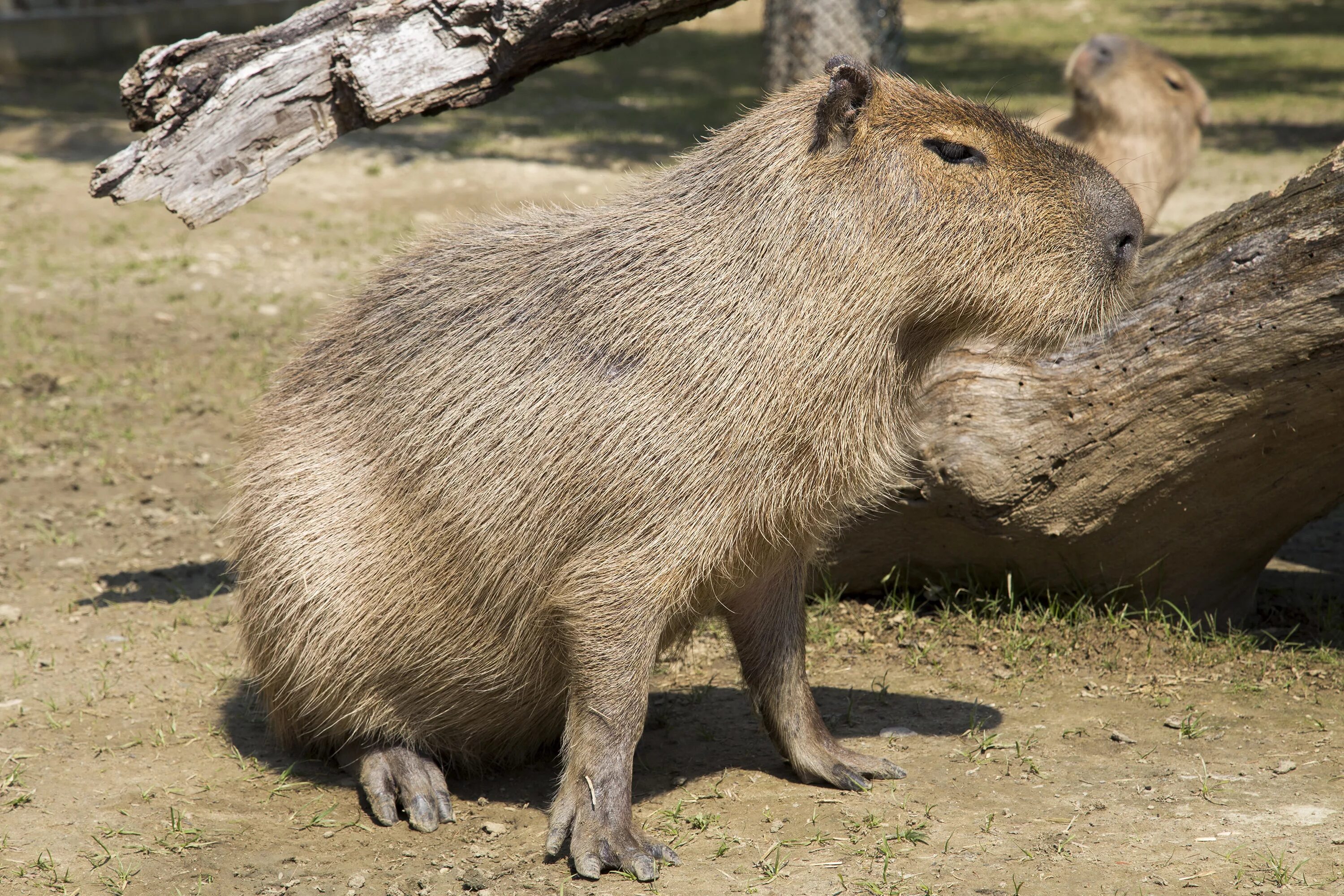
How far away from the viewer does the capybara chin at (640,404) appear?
2.69 meters

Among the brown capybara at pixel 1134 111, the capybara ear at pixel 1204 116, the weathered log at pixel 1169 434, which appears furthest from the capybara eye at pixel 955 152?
the capybara ear at pixel 1204 116

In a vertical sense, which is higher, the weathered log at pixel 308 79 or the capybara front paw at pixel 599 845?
the weathered log at pixel 308 79

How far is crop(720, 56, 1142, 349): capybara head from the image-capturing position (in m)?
2.67

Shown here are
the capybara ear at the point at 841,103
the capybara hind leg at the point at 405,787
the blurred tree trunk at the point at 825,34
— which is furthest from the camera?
the blurred tree trunk at the point at 825,34

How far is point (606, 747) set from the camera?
9.12 feet

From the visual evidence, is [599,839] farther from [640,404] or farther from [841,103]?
[841,103]

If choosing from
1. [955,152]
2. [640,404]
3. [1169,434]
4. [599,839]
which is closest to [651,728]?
[599,839]

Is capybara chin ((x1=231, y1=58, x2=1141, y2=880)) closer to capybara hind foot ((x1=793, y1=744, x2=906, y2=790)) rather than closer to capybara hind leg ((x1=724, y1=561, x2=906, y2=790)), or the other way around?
capybara hind leg ((x1=724, y1=561, x2=906, y2=790))

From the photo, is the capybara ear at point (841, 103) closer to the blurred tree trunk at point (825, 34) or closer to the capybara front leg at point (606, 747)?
the capybara front leg at point (606, 747)

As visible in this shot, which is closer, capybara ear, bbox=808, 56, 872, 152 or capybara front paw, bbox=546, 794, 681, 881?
capybara ear, bbox=808, 56, 872, 152

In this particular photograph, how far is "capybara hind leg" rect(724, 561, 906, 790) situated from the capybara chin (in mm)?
148

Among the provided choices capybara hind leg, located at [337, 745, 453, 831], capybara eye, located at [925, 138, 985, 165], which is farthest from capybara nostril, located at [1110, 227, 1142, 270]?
capybara hind leg, located at [337, 745, 453, 831]

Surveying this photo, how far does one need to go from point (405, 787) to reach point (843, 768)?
3.59 ft

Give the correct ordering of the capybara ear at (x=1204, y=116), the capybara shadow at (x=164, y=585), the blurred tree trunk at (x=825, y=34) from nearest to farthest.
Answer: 1. the capybara shadow at (x=164, y=585)
2. the capybara ear at (x=1204, y=116)
3. the blurred tree trunk at (x=825, y=34)
